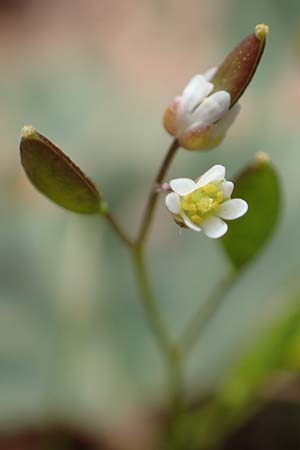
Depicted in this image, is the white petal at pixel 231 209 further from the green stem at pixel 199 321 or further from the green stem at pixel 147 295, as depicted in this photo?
the green stem at pixel 199 321

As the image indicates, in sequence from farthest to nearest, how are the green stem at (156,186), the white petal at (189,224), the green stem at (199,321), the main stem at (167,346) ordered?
the green stem at (199,321) < the main stem at (167,346) < the green stem at (156,186) < the white petal at (189,224)

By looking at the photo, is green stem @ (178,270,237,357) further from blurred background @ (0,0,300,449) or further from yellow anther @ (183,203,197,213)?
yellow anther @ (183,203,197,213)

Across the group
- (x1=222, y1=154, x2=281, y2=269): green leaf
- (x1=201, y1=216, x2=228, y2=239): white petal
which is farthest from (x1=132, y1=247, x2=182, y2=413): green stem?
(x1=201, y1=216, x2=228, y2=239): white petal

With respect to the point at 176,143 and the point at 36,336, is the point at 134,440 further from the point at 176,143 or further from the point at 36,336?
the point at 176,143

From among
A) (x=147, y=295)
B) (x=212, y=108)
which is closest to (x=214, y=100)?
(x=212, y=108)

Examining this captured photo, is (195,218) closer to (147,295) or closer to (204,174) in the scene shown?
(204,174)

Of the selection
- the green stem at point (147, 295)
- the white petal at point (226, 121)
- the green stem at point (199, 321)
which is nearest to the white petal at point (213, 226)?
the white petal at point (226, 121)
